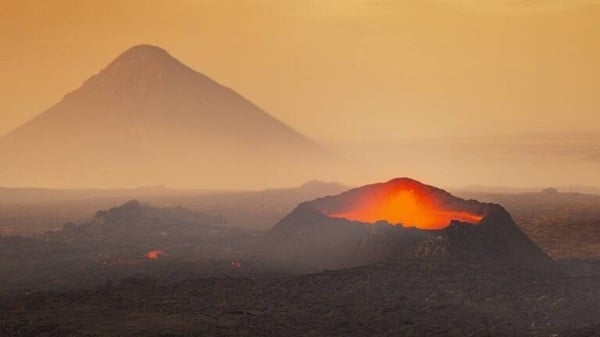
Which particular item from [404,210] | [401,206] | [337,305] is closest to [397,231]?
A: [404,210]

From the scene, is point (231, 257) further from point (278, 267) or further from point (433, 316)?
point (433, 316)

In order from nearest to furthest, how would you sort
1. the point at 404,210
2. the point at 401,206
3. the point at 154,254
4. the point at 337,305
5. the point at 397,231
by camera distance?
the point at 337,305 → the point at 397,231 → the point at 154,254 → the point at 404,210 → the point at 401,206

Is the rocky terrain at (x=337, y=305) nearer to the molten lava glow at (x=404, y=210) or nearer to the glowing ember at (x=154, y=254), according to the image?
Answer: the glowing ember at (x=154, y=254)

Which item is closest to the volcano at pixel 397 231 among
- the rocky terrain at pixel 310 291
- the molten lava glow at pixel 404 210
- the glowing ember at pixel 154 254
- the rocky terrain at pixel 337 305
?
the molten lava glow at pixel 404 210

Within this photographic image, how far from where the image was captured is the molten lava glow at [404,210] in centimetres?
5209

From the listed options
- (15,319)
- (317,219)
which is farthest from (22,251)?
(15,319)

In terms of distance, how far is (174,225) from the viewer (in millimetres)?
70688

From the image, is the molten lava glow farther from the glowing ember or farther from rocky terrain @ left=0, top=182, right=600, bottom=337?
the glowing ember

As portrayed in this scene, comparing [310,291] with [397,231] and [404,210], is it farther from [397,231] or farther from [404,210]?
[404,210]

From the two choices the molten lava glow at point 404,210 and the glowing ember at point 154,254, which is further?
the molten lava glow at point 404,210

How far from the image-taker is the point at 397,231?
149ft

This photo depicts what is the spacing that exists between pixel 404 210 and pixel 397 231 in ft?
24.7

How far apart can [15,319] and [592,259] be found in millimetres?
32494

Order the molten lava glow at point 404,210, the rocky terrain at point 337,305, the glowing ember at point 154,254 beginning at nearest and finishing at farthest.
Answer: the rocky terrain at point 337,305 → the glowing ember at point 154,254 → the molten lava glow at point 404,210
